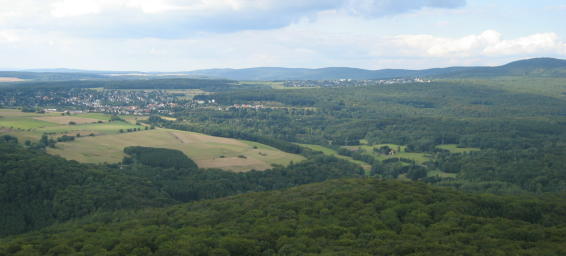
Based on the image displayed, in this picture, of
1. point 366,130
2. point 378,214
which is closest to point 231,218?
point 378,214

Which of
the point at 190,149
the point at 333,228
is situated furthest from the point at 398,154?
the point at 333,228

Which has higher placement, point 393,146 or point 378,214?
point 378,214

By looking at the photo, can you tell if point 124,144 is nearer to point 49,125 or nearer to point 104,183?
point 49,125

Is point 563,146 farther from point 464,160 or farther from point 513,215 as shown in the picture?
point 513,215

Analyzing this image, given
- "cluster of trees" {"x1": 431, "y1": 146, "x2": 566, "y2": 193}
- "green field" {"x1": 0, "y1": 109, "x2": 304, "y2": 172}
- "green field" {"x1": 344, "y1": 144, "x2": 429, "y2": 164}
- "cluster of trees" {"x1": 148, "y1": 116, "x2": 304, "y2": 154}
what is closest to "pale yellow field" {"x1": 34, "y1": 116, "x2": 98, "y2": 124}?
"green field" {"x1": 0, "y1": 109, "x2": 304, "y2": 172}

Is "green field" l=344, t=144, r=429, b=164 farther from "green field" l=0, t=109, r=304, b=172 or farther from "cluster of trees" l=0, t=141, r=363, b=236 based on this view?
"cluster of trees" l=0, t=141, r=363, b=236

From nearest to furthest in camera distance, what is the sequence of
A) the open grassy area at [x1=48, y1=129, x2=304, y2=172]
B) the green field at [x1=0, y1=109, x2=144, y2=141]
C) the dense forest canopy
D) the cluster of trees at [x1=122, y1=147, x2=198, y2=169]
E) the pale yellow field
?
the dense forest canopy → the cluster of trees at [x1=122, y1=147, x2=198, y2=169] → the open grassy area at [x1=48, y1=129, x2=304, y2=172] → the green field at [x1=0, y1=109, x2=144, y2=141] → the pale yellow field
